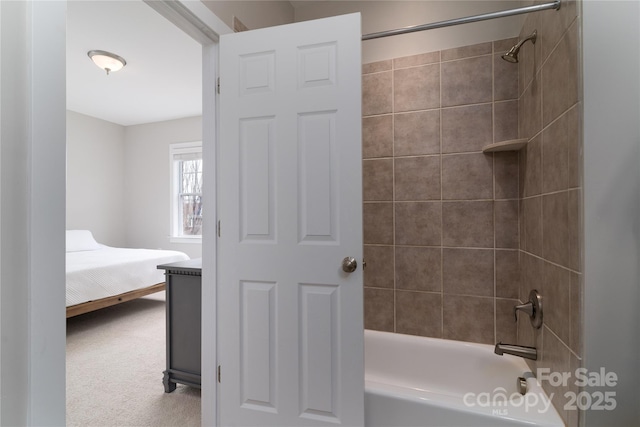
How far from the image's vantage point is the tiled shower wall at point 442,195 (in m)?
1.83

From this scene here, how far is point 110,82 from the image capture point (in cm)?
380

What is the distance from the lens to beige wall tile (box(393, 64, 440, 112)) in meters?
1.93

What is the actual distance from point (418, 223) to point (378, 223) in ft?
0.83

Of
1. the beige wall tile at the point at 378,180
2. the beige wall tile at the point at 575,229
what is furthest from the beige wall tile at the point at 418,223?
the beige wall tile at the point at 575,229

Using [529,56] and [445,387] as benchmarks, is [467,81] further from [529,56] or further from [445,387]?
[445,387]

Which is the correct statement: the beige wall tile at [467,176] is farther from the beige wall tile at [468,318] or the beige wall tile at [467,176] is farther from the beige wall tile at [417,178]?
the beige wall tile at [468,318]

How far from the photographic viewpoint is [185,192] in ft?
17.4

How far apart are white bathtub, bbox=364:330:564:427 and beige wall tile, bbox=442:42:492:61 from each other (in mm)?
1711

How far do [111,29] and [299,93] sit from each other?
2248 millimetres

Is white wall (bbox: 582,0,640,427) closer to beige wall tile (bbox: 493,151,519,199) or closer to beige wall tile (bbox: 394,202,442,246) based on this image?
beige wall tile (bbox: 493,151,519,199)

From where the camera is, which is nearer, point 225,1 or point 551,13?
point 551,13

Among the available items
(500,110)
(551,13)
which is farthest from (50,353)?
(500,110)

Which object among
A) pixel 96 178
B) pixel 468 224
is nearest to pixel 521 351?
pixel 468 224

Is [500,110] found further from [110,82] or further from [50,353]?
[110,82]
